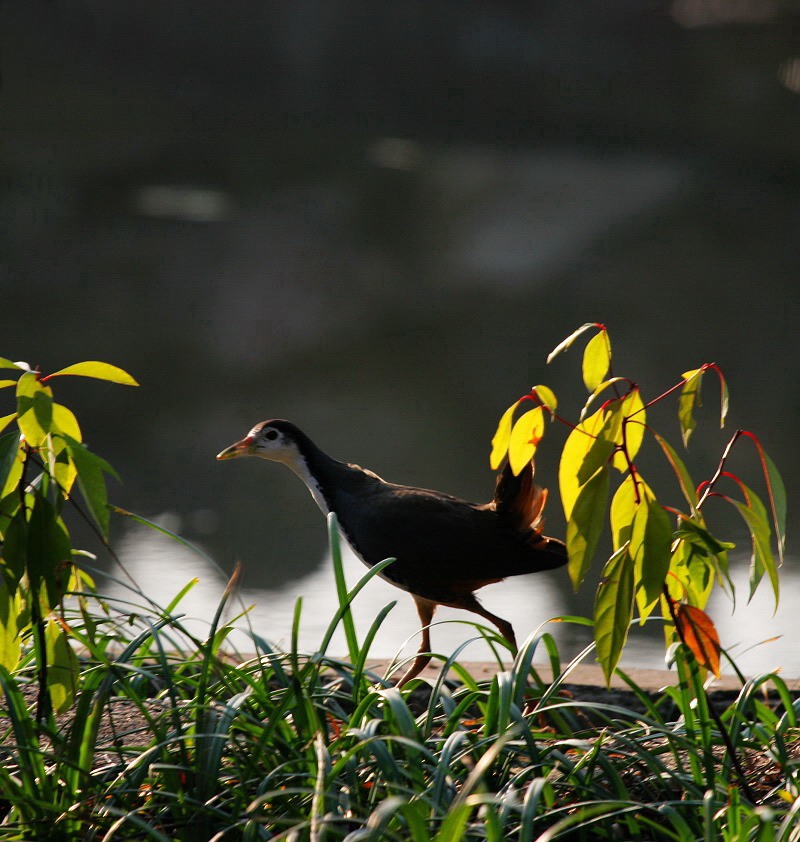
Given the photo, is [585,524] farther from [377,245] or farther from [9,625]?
[377,245]

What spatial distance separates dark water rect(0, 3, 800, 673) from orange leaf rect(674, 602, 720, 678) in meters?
1.44

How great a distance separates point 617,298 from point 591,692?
4.23 metres

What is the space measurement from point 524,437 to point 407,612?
1868 millimetres

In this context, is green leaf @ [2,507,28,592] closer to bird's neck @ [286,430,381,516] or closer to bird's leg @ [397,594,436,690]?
bird's leg @ [397,594,436,690]

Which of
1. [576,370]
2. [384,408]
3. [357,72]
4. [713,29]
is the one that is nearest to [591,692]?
[384,408]

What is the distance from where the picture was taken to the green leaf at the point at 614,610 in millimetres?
1327

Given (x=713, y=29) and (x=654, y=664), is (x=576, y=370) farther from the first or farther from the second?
(x=713, y=29)

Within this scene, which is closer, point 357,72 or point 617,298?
point 617,298

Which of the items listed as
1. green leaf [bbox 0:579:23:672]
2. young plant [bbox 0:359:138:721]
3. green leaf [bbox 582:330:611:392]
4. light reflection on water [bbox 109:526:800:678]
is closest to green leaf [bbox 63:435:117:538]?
young plant [bbox 0:359:138:721]

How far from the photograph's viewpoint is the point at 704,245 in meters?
6.95

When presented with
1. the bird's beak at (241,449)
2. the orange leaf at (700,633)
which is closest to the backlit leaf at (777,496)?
the orange leaf at (700,633)

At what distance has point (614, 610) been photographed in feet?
4.37

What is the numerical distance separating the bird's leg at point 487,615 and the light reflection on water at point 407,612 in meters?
0.52

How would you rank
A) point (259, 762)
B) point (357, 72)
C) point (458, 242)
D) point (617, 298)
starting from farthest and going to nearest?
point (357, 72), point (458, 242), point (617, 298), point (259, 762)
